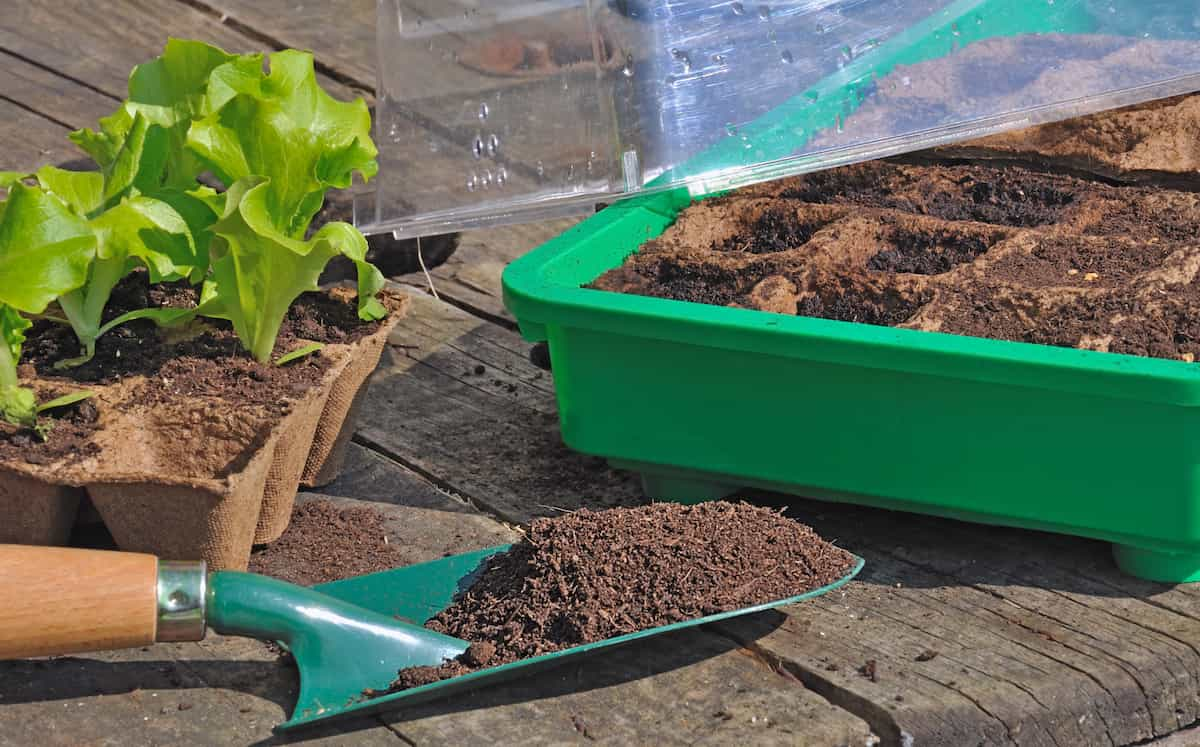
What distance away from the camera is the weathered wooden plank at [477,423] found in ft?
5.70

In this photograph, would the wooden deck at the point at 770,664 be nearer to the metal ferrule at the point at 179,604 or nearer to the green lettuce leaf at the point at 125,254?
the metal ferrule at the point at 179,604

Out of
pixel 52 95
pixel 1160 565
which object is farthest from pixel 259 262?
pixel 52 95

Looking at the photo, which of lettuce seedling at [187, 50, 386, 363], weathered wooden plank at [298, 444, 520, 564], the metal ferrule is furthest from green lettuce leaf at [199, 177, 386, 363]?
Result: the metal ferrule

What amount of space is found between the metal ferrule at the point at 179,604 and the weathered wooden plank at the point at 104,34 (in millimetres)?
1508

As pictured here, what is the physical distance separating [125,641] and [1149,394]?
38.4 inches

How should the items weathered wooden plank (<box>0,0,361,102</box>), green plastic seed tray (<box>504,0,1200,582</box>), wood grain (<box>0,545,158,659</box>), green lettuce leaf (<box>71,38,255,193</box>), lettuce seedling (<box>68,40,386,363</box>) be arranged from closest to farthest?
wood grain (<box>0,545,158,659</box>), green plastic seed tray (<box>504,0,1200,582</box>), lettuce seedling (<box>68,40,386,363</box>), green lettuce leaf (<box>71,38,255,193</box>), weathered wooden plank (<box>0,0,361,102</box>)

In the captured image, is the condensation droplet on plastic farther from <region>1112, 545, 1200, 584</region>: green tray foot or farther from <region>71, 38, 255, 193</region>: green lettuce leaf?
<region>1112, 545, 1200, 584</region>: green tray foot

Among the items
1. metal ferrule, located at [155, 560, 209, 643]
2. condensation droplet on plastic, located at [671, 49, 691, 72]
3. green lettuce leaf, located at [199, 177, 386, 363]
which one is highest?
condensation droplet on plastic, located at [671, 49, 691, 72]

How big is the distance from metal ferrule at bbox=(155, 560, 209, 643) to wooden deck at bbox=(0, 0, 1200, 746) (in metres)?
0.08

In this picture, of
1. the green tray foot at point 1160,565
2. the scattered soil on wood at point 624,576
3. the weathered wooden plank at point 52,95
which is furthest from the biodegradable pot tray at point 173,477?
the weathered wooden plank at point 52,95

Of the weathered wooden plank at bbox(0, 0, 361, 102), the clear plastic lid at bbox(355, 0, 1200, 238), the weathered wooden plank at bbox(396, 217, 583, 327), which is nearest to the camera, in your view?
the clear plastic lid at bbox(355, 0, 1200, 238)

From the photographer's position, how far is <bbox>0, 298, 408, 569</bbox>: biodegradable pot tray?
1417 millimetres

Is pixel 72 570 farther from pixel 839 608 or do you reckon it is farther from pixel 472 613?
pixel 839 608

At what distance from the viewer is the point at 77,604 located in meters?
1.27
